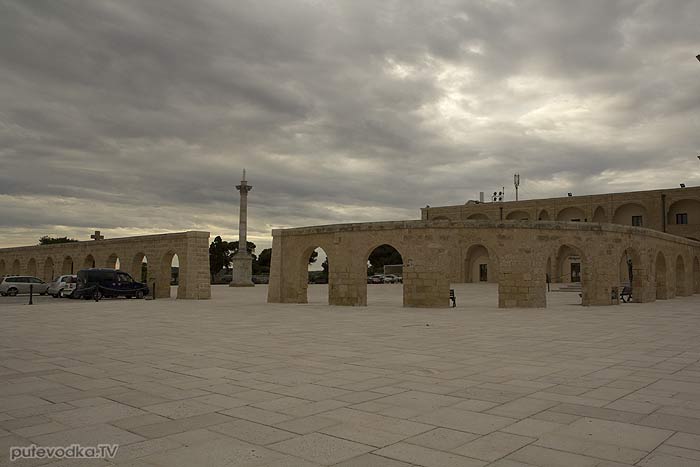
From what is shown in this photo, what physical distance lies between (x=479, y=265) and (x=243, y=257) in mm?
23894

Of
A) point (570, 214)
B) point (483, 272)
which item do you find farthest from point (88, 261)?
point (570, 214)

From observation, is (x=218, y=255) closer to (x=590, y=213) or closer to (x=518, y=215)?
(x=518, y=215)

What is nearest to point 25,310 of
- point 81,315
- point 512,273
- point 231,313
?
point 81,315

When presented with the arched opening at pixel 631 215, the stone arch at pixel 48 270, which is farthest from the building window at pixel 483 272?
the stone arch at pixel 48 270

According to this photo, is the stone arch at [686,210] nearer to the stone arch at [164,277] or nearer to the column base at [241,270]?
the column base at [241,270]

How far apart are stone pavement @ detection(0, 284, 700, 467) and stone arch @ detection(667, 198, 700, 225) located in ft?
134

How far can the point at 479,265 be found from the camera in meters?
52.1

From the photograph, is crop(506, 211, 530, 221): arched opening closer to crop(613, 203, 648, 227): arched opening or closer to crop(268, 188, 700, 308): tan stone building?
crop(613, 203, 648, 227): arched opening

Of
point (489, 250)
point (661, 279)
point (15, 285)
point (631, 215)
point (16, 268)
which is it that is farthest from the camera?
point (631, 215)

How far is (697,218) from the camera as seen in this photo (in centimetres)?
4475

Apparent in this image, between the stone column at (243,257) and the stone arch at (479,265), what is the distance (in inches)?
778

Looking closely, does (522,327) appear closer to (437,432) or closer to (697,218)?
(437,432)

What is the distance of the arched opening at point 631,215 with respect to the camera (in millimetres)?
47312

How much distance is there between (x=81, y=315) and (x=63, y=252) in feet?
76.5
